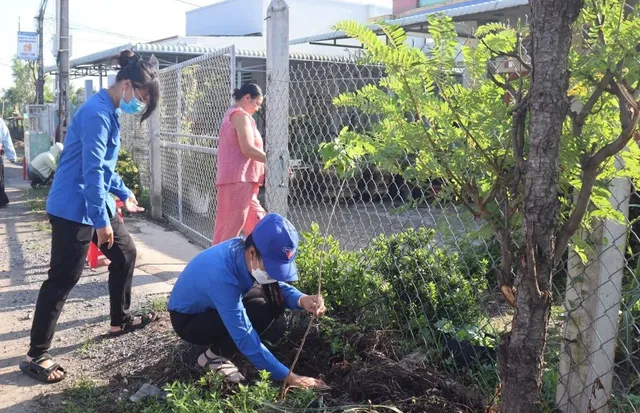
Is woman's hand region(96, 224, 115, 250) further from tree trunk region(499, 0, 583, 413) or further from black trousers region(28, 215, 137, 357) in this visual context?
tree trunk region(499, 0, 583, 413)

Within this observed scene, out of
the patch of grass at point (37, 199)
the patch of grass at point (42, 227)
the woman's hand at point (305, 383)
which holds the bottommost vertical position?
the patch of grass at point (42, 227)

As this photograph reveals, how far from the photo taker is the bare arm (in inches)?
188

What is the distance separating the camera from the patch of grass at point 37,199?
35.0 ft

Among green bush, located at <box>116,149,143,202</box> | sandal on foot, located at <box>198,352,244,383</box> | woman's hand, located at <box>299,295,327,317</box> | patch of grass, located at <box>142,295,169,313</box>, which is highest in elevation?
green bush, located at <box>116,149,143,202</box>

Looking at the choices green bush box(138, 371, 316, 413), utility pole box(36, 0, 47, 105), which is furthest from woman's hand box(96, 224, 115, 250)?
utility pole box(36, 0, 47, 105)

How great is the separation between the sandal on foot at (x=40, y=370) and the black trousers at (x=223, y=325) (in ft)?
2.76

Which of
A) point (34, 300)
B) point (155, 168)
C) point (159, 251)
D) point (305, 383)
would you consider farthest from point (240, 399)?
point (155, 168)

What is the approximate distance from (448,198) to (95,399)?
2.37m

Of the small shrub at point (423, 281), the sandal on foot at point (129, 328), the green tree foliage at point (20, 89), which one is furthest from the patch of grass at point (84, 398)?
the green tree foliage at point (20, 89)

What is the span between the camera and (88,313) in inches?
202

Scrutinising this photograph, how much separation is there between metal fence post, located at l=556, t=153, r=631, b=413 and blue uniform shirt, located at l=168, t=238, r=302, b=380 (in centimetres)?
128

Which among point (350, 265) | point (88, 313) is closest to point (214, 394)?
point (350, 265)

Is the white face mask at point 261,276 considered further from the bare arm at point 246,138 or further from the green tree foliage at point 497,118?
the bare arm at point 246,138

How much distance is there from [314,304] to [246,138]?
184 cm
